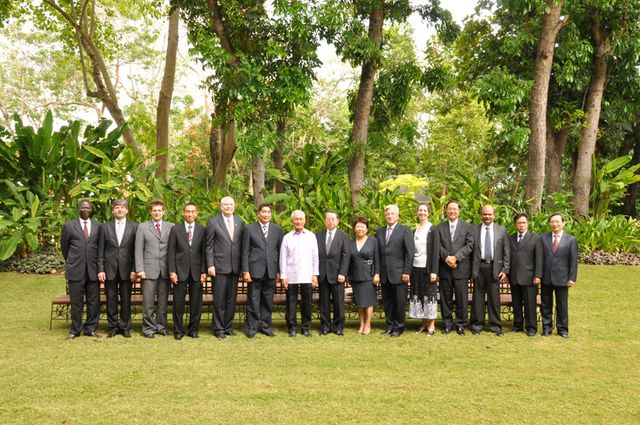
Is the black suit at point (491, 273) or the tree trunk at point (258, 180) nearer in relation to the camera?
the black suit at point (491, 273)

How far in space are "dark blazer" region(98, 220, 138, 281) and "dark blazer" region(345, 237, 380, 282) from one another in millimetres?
2204

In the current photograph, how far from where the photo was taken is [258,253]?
20.2 ft

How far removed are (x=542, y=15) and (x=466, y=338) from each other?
7.78m

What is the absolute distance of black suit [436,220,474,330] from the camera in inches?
246

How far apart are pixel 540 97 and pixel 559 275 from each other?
5.84 m

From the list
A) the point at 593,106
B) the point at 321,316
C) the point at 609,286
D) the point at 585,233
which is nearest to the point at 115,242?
the point at 321,316

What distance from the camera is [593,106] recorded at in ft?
42.0

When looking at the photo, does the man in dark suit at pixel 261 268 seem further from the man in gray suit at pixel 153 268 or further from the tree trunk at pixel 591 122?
the tree trunk at pixel 591 122

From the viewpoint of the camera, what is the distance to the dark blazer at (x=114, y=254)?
19.8ft

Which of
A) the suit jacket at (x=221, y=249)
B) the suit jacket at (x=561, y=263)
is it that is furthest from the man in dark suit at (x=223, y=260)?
the suit jacket at (x=561, y=263)

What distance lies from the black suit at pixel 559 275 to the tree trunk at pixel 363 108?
4.41 metres

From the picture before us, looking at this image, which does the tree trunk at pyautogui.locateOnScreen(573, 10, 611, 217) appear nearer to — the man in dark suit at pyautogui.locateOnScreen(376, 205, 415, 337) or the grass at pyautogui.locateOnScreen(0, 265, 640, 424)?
the grass at pyautogui.locateOnScreen(0, 265, 640, 424)

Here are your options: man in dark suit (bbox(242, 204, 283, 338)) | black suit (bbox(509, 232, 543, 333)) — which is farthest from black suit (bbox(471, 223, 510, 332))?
man in dark suit (bbox(242, 204, 283, 338))

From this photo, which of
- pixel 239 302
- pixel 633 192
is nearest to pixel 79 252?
pixel 239 302
